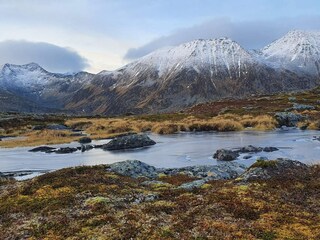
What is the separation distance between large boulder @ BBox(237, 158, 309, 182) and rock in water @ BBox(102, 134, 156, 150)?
39.0 m

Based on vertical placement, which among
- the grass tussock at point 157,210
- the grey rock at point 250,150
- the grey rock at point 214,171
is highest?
the grass tussock at point 157,210

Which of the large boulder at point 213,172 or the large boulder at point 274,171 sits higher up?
the large boulder at point 274,171

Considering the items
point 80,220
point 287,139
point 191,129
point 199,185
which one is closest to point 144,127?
point 191,129

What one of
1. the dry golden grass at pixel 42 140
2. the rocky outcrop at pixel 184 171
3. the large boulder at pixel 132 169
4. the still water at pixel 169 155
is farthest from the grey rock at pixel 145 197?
the dry golden grass at pixel 42 140

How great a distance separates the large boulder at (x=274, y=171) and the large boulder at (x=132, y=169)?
30.1 feet

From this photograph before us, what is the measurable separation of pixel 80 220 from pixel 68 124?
108048 millimetres

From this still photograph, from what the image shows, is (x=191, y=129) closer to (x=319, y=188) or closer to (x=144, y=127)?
(x=144, y=127)

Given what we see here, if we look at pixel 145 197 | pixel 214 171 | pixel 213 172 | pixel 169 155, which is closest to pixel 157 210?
pixel 145 197

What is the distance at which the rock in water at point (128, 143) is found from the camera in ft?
215

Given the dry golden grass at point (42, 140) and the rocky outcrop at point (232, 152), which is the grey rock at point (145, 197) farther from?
the dry golden grass at point (42, 140)

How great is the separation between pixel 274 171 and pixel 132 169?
1172 centimetres

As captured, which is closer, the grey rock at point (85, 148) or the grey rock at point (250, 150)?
the grey rock at point (250, 150)

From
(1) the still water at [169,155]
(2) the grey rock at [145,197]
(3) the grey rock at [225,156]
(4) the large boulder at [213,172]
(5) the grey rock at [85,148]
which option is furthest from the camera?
(5) the grey rock at [85,148]

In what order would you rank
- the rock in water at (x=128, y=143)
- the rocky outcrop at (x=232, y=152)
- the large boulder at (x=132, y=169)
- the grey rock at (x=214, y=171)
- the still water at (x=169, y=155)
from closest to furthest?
the large boulder at (x=132, y=169) → the grey rock at (x=214, y=171) → the still water at (x=169, y=155) → the rocky outcrop at (x=232, y=152) → the rock in water at (x=128, y=143)
